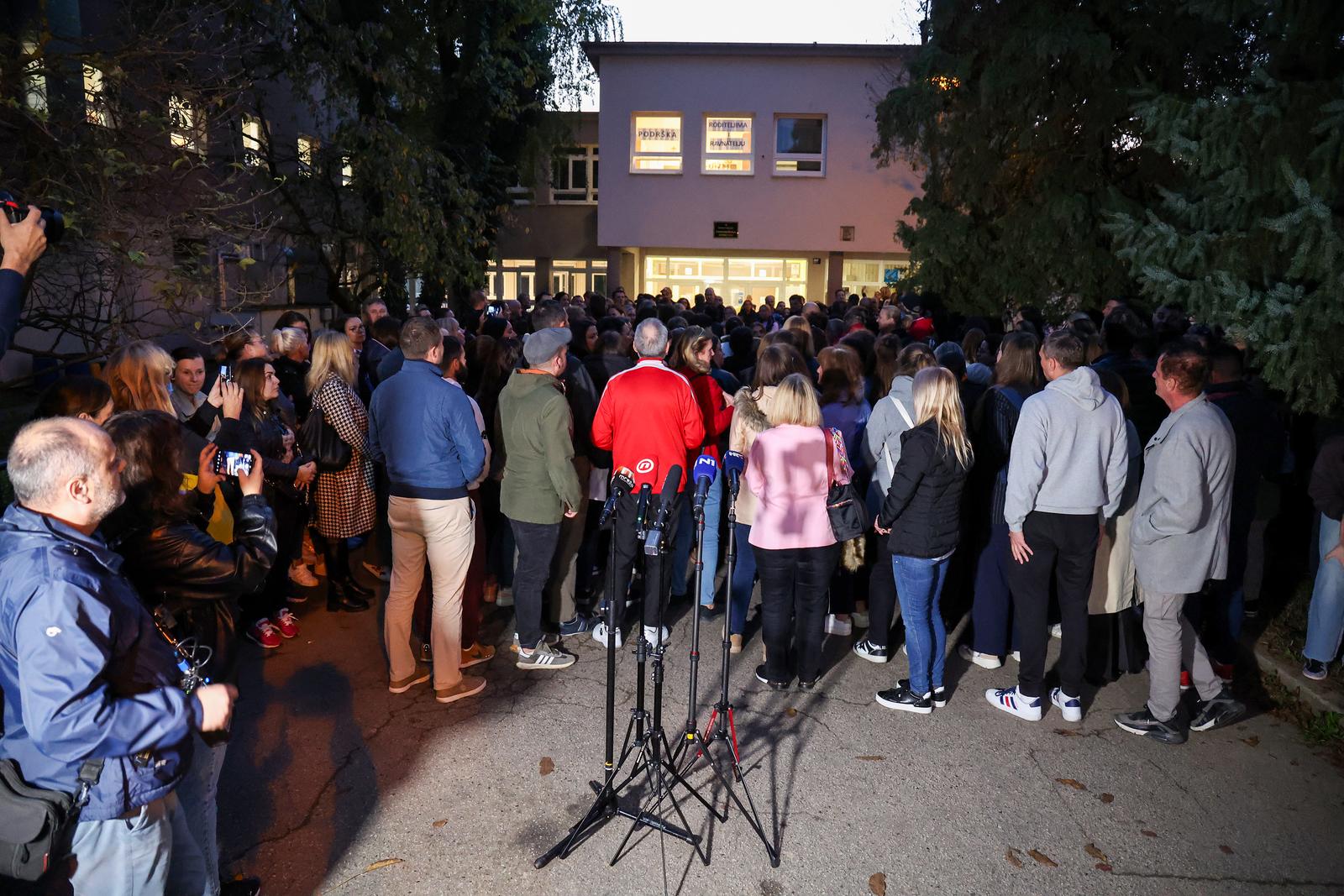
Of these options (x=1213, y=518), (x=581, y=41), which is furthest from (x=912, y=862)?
(x=581, y=41)

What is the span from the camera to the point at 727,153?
2362 centimetres

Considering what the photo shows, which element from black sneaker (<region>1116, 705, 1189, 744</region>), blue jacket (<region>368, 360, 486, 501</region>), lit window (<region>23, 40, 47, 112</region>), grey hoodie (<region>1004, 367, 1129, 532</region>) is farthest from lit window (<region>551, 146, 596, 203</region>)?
black sneaker (<region>1116, 705, 1189, 744</region>)

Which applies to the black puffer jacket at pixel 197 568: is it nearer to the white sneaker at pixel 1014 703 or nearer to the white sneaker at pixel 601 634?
the white sneaker at pixel 601 634

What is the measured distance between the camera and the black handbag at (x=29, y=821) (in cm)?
243

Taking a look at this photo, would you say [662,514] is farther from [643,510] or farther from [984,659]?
[984,659]

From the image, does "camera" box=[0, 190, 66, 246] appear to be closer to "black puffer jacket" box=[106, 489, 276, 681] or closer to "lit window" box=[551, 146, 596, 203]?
"black puffer jacket" box=[106, 489, 276, 681]

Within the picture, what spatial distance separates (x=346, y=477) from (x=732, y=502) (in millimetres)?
2964

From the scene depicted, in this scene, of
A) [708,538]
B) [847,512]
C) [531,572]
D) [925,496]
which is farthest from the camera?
[708,538]

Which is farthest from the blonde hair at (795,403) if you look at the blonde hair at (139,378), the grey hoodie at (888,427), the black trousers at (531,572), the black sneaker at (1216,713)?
the blonde hair at (139,378)

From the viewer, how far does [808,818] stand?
4.34m

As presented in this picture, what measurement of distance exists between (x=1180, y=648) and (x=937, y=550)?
4.66 ft

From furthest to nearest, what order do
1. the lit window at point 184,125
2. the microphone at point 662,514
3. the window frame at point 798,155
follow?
the window frame at point 798,155, the lit window at point 184,125, the microphone at point 662,514

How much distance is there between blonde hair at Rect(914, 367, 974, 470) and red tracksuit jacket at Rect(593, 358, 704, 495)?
Result: 1.43 metres

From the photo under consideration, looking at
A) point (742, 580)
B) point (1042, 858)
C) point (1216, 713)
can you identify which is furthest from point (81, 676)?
point (1216, 713)
